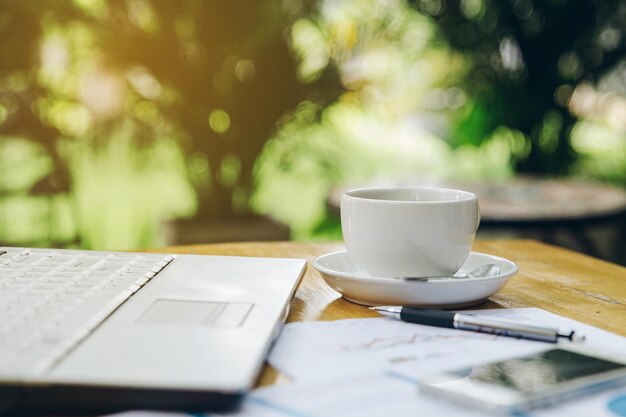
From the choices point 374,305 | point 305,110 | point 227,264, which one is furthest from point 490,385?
point 305,110

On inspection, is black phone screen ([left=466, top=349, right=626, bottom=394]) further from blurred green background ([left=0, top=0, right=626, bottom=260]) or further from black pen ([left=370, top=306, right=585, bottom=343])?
blurred green background ([left=0, top=0, right=626, bottom=260])

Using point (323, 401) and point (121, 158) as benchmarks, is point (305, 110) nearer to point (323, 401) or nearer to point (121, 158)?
point (121, 158)

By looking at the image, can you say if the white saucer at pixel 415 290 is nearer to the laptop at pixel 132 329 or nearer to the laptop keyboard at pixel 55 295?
the laptop at pixel 132 329

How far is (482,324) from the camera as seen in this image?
1.73 ft

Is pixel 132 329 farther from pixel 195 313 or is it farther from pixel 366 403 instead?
pixel 366 403

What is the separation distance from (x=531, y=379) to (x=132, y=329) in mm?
244

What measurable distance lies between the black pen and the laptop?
3.8 inches

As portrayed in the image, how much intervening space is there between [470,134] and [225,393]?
10.5 feet

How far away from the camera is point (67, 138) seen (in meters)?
2.76

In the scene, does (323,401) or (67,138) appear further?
(67,138)

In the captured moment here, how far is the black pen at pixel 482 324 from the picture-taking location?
51 cm

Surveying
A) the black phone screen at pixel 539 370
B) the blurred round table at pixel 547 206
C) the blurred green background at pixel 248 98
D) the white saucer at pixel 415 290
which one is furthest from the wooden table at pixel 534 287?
the blurred green background at pixel 248 98

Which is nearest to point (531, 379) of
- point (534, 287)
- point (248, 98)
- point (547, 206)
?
point (534, 287)

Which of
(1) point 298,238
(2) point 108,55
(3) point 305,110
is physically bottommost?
(1) point 298,238
